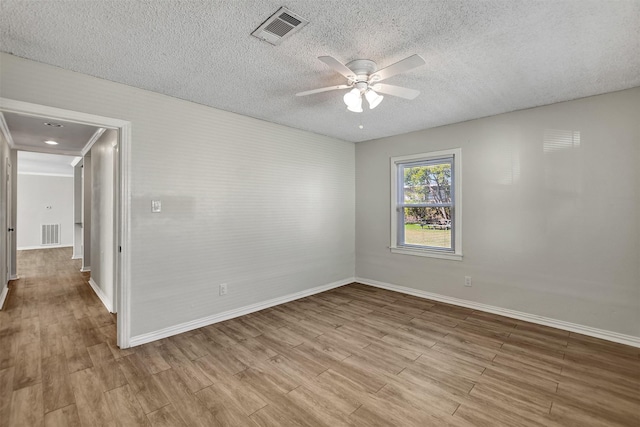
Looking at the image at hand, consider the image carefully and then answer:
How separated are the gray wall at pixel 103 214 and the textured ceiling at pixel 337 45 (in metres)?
1.49

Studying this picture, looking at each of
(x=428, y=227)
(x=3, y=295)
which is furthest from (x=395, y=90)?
(x=3, y=295)

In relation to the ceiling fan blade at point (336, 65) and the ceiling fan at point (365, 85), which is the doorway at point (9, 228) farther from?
the ceiling fan blade at point (336, 65)

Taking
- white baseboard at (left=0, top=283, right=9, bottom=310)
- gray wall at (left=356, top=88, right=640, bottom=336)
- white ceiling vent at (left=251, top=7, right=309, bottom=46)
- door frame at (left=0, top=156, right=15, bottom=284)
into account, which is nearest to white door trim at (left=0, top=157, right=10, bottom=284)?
door frame at (left=0, top=156, right=15, bottom=284)

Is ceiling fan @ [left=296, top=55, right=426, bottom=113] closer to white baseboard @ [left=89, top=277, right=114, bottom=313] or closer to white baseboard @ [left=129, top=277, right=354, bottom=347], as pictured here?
white baseboard @ [left=129, top=277, right=354, bottom=347]

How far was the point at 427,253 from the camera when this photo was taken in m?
4.29

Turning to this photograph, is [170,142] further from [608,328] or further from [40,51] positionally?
[608,328]

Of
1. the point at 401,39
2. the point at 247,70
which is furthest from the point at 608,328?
the point at 247,70

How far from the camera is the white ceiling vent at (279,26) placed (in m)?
1.75

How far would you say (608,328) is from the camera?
2936 millimetres

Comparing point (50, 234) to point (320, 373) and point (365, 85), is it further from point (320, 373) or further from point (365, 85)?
point (365, 85)

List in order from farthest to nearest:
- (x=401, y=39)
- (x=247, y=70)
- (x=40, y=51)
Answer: (x=247, y=70), (x=40, y=51), (x=401, y=39)

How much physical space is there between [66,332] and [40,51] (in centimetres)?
274

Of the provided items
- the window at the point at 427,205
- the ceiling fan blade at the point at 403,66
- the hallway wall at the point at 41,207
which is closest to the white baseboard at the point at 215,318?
the window at the point at 427,205

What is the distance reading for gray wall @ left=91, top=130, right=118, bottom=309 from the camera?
376cm
